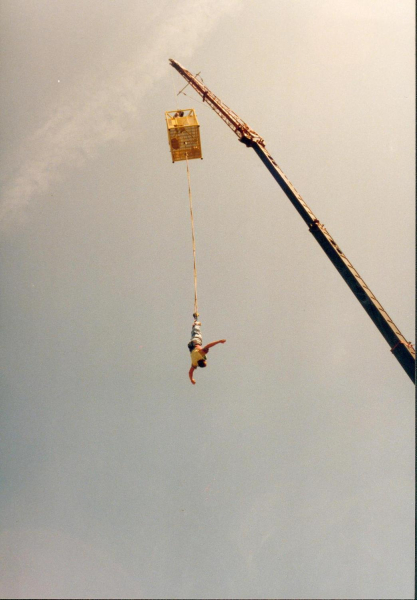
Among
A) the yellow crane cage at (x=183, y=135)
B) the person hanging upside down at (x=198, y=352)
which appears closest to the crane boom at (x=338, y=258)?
the yellow crane cage at (x=183, y=135)

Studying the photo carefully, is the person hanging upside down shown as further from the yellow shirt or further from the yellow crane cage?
the yellow crane cage

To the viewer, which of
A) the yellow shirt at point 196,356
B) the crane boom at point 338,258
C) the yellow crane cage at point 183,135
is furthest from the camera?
the yellow crane cage at point 183,135

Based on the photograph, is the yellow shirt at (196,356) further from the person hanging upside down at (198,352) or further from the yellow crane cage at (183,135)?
the yellow crane cage at (183,135)

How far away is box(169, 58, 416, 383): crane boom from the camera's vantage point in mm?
9281

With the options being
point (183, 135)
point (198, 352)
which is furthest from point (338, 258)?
point (183, 135)

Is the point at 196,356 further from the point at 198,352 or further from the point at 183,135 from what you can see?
the point at 183,135

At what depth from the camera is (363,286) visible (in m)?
10.5

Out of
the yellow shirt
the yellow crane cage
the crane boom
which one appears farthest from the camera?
the yellow crane cage

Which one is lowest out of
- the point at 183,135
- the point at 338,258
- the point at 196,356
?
the point at 196,356

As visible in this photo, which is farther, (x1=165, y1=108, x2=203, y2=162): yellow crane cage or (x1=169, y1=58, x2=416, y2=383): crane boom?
(x1=165, y1=108, x2=203, y2=162): yellow crane cage

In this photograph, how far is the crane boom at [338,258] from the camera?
365 inches

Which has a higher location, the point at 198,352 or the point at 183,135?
the point at 183,135

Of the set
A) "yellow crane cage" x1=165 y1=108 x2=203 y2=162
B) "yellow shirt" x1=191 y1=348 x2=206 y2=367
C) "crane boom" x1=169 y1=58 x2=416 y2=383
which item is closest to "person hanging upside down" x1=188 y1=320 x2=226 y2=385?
"yellow shirt" x1=191 y1=348 x2=206 y2=367

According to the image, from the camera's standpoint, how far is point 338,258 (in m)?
11.0
